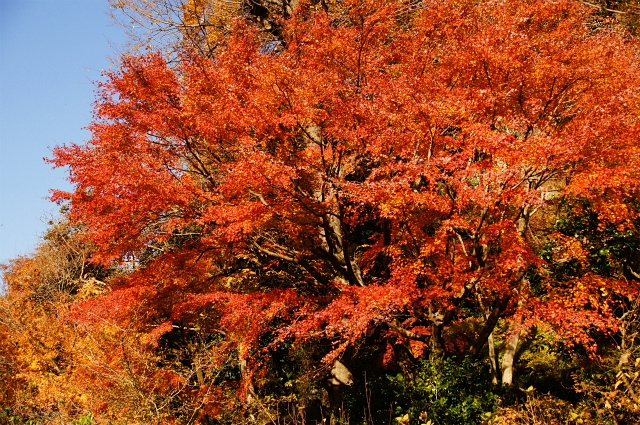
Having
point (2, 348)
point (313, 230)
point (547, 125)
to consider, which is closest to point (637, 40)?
point (547, 125)

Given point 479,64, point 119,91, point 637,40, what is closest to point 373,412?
point 479,64

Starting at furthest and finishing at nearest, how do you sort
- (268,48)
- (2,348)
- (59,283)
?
(59,283) → (268,48) → (2,348)

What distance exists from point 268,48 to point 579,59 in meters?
12.0

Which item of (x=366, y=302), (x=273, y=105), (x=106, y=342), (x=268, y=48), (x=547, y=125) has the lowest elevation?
(x=366, y=302)

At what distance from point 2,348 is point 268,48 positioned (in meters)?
14.6

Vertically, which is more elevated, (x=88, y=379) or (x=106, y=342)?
(x=106, y=342)

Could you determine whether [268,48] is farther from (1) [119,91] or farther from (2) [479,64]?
(2) [479,64]

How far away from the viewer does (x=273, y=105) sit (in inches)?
409

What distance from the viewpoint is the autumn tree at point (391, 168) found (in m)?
9.38

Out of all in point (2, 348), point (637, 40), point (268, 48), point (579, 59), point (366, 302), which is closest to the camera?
point (366, 302)

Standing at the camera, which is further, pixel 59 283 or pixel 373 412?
pixel 59 283

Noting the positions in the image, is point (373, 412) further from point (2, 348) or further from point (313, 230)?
point (2, 348)

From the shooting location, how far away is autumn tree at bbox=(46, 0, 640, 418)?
30.8 feet

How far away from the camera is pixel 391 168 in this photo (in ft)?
31.4
